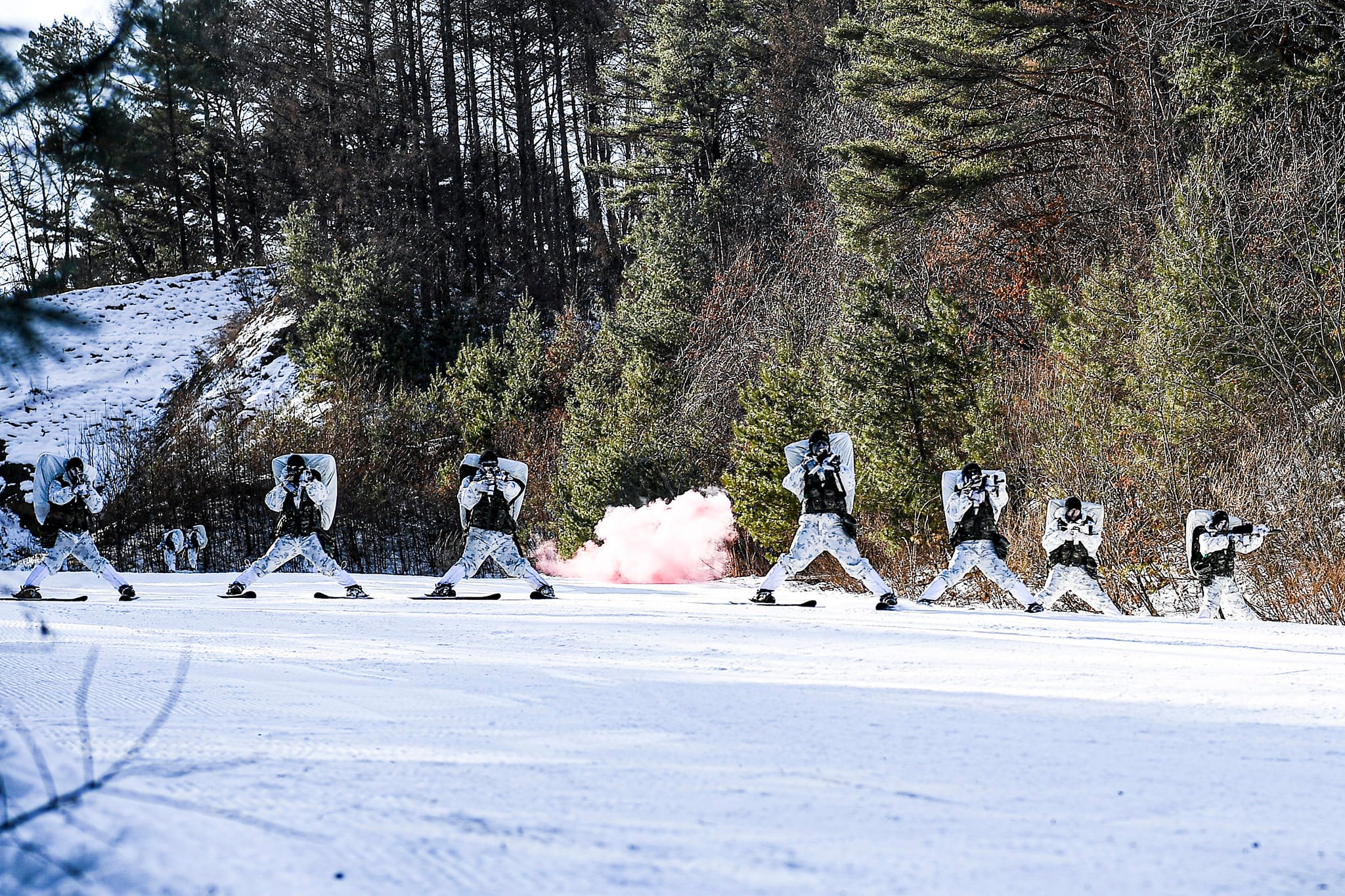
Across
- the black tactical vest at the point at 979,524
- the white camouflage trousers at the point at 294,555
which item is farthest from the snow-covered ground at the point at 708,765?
the white camouflage trousers at the point at 294,555

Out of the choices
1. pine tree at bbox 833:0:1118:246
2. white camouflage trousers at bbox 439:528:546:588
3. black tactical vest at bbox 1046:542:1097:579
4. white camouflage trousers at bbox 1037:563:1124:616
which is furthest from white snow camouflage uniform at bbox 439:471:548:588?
pine tree at bbox 833:0:1118:246

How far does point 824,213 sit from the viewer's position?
28000 mm

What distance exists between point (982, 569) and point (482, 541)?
5049mm

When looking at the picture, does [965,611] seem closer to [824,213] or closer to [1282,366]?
[1282,366]

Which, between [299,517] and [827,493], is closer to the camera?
[827,493]

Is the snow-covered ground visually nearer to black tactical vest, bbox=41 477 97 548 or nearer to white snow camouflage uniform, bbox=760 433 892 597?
white snow camouflage uniform, bbox=760 433 892 597

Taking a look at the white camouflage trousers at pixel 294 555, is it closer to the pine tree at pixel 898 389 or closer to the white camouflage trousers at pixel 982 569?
the white camouflage trousers at pixel 982 569

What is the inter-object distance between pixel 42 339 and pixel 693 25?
34254 mm

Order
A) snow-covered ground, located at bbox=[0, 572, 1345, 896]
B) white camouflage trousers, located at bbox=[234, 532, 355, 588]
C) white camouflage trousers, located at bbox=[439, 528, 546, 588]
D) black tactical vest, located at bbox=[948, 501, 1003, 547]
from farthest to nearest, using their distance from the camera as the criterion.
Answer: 1. white camouflage trousers, located at bbox=[234, 532, 355, 588]
2. white camouflage trousers, located at bbox=[439, 528, 546, 588]
3. black tactical vest, located at bbox=[948, 501, 1003, 547]
4. snow-covered ground, located at bbox=[0, 572, 1345, 896]

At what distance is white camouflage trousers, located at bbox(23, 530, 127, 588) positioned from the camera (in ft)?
36.0

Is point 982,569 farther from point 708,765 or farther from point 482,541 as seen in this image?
point 708,765

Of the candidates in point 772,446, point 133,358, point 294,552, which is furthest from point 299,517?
point 133,358

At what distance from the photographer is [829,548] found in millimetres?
9680

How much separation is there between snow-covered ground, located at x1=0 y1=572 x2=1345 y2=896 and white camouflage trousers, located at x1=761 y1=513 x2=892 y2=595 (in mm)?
2672
